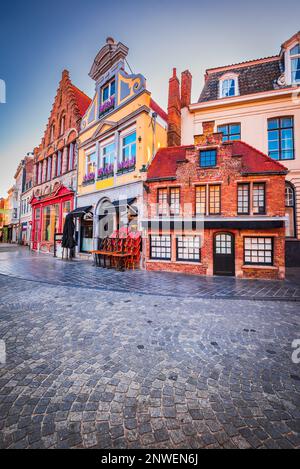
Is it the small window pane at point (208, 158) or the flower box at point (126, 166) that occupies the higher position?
the flower box at point (126, 166)

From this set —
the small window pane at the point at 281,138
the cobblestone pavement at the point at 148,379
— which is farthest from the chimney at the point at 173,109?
the cobblestone pavement at the point at 148,379

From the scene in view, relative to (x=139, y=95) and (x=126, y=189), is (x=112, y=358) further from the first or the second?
(x=139, y=95)

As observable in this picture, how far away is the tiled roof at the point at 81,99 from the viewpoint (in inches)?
824

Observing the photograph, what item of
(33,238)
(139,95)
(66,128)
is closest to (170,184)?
(139,95)

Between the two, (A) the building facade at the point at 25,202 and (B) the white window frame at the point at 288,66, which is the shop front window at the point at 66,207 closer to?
(A) the building facade at the point at 25,202

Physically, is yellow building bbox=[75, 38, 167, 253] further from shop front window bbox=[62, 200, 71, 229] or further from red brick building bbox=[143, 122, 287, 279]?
red brick building bbox=[143, 122, 287, 279]

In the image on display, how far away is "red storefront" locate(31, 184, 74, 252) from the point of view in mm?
19750

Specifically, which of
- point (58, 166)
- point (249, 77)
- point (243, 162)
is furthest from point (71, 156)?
point (249, 77)

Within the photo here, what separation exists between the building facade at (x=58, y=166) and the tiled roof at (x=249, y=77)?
40.4 feet

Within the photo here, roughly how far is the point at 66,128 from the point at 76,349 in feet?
76.2

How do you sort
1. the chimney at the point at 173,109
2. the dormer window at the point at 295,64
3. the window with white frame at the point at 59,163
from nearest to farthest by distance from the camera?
1. the dormer window at the point at 295,64
2. the chimney at the point at 173,109
3. the window with white frame at the point at 59,163

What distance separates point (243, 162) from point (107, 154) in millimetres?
10587

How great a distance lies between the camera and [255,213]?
1022 centimetres

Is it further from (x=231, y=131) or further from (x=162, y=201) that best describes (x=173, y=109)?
(x=162, y=201)
